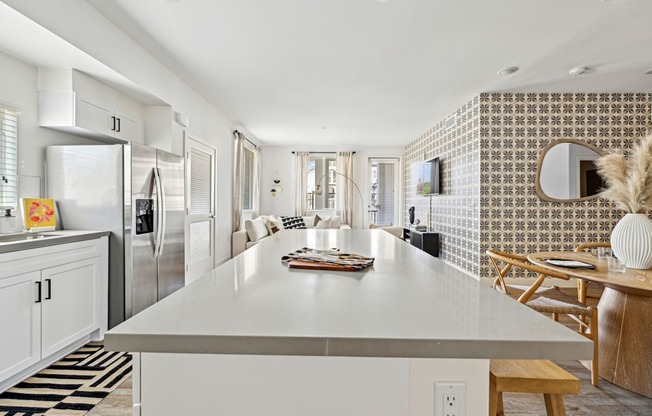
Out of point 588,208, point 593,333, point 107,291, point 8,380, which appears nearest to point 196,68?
point 107,291

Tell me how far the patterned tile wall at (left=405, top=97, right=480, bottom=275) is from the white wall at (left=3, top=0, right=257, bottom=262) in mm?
3751

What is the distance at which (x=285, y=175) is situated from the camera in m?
8.27

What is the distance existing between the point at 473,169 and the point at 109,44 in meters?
4.41

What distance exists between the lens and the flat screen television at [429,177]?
5977 mm

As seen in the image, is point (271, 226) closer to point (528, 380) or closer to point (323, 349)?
point (528, 380)

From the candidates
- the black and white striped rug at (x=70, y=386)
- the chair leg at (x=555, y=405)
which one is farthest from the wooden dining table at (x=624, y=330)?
the black and white striped rug at (x=70, y=386)

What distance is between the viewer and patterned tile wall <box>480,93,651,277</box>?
14.8 feet

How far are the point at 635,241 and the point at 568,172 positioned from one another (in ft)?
9.29

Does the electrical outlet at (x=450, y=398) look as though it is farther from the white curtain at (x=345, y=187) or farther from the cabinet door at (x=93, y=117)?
the white curtain at (x=345, y=187)

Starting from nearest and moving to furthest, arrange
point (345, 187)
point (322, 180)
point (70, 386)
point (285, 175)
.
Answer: point (70, 386) < point (345, 187) < point (285, 175) < point (322, 180)

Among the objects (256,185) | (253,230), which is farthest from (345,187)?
(253,230)

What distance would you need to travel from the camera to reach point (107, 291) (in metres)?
2.75

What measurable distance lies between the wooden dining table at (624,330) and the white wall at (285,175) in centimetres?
616

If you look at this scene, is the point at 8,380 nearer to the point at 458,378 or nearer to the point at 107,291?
the point at 107,291
